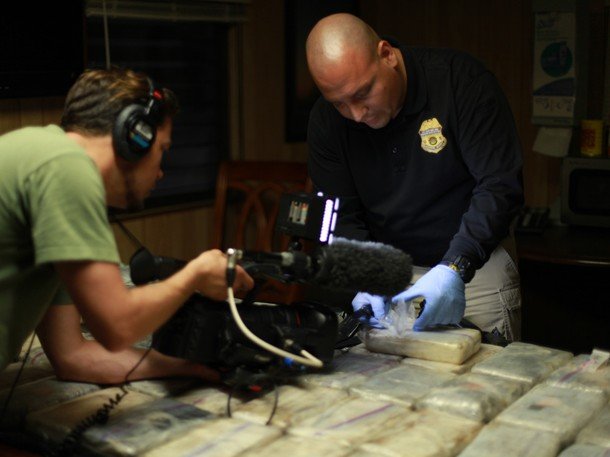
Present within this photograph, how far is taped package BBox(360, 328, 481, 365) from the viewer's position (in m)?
1.88

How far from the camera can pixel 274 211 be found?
4031 millimetres

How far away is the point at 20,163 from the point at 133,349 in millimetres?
547

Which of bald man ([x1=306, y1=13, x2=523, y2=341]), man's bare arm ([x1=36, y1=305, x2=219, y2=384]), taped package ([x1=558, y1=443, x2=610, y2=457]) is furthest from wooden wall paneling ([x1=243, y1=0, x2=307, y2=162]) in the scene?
taped package ([x1=558, y1=443, x2=610, y2=457])

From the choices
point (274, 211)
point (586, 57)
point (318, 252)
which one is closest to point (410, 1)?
point (586, 57)

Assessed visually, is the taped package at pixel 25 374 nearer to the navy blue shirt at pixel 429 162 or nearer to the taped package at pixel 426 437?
the taped package at pixel 426 437

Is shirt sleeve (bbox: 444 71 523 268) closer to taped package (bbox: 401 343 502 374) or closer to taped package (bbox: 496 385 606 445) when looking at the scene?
taped package (bbox: 401 343 502 374)

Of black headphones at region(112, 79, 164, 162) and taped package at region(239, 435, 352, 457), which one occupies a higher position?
black headphones at region(112, 79, 164, 162)

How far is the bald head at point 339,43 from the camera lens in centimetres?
235

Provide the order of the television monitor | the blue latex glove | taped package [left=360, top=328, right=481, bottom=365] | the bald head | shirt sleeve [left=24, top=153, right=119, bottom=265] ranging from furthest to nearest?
the television monitor
the bald head
the blue latex glove
taped package [left=360, top=328, right=481, bottom=365]
shirt sleeve [left=24, top=153, right=119, bottom=265]

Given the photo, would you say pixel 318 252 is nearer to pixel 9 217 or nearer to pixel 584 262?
pixel 9 217

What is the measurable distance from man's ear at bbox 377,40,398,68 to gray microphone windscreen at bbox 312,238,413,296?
912 millimetres

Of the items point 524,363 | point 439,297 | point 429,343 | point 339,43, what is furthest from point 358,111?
point 524,363

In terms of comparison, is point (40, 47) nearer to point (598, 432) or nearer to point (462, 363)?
point (462, 363)

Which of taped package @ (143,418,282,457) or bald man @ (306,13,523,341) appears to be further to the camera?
bald man @ (306,13,523,341)
